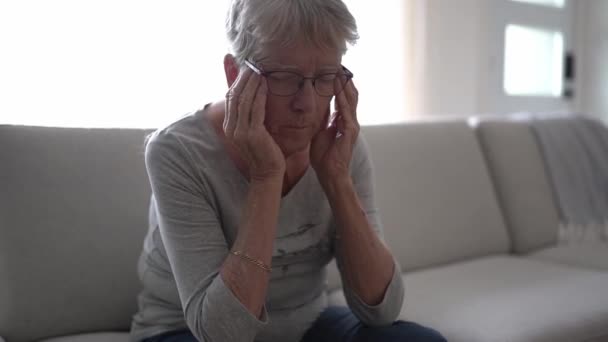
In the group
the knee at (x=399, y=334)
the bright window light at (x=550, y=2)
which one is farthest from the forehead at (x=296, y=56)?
the bright window light at (x=550, y=2)

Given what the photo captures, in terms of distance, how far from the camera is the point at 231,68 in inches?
43.1

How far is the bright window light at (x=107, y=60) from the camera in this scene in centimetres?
183

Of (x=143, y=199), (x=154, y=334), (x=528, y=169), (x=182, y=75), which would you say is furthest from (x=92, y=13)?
(x=528, y=169)

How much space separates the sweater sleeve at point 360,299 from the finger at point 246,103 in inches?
12.3

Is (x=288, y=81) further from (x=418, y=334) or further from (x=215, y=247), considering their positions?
(x=418, y=334)

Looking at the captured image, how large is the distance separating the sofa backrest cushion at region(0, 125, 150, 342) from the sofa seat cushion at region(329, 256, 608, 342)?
551mm

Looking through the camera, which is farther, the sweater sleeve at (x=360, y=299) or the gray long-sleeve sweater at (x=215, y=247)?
the sweater sleeve at (x=360, y=299)

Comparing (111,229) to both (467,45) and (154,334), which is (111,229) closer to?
(154,334)

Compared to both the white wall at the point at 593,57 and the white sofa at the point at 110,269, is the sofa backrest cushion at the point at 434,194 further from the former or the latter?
the white wall at the point at 593,57

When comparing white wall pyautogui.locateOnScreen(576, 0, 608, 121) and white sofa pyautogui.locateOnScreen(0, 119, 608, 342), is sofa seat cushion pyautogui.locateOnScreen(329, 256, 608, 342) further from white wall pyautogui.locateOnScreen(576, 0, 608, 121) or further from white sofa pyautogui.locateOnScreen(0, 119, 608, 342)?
white wall pyautogui.locateOnScreen(576, 0, 608, 121)

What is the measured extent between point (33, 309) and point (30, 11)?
0.97m

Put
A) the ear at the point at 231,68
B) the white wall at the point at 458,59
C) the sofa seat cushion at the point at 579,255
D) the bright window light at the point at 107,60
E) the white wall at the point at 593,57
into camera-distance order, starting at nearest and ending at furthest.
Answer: the ear at the point at 231,68 < the bright window light at the point at 107,60 < the sofa seat cushion at the point at 579,255 < the white wall at the point at 458,59 < the white wall at the point at 593,57

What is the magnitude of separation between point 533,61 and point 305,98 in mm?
2714

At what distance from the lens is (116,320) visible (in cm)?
138
